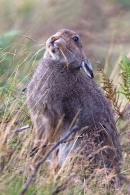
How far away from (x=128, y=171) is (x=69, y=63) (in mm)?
1093

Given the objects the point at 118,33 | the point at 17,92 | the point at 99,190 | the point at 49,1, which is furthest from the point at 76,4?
the point at 99,190

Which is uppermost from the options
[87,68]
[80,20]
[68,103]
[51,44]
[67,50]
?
[51,44]

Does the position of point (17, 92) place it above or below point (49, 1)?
above

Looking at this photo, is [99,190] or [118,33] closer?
[99,190]

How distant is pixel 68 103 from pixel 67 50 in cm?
47

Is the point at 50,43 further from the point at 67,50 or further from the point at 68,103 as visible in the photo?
the point at 68,103

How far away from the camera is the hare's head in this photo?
18.6 ft

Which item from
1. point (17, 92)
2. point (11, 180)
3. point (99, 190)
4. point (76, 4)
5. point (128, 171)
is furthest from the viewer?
point (76, 4)

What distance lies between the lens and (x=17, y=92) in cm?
614

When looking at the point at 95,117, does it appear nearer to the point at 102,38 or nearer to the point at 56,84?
the point at 56,84

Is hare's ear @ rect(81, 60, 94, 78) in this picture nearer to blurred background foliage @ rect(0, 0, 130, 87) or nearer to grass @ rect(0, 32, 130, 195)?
grass @ rect(0, 32, 130, 195)

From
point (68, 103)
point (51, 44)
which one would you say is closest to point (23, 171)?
point (68, 103)

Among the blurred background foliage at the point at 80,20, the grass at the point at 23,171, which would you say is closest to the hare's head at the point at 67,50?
the grass at the point at 23,171

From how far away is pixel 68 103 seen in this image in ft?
18.8
